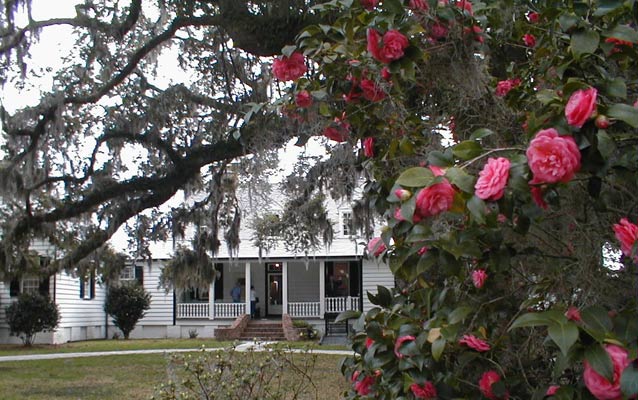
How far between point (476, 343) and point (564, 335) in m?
0.68

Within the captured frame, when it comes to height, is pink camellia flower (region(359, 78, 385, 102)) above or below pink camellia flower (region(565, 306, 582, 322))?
above

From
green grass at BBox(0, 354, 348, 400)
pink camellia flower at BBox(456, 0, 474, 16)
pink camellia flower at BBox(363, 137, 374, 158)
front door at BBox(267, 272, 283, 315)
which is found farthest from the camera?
front door at BBox(267, 272, 283, 315)

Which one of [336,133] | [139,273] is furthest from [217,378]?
[139,273]

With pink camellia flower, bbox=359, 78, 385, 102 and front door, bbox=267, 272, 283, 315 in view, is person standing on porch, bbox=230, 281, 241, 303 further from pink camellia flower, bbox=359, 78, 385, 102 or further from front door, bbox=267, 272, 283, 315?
pink camellia flower, bbox=359, 78, 385, 102

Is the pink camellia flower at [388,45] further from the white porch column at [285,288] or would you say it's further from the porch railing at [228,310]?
the porch railing at [228,310]

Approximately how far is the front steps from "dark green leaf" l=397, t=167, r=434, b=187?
21.3 meters

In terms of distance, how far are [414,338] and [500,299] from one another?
35cm

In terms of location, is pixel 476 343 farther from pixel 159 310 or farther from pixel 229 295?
pixel 229 295

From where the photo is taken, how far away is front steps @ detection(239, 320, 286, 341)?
23.2 meters

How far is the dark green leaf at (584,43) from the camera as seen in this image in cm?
202

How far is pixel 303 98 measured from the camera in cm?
332

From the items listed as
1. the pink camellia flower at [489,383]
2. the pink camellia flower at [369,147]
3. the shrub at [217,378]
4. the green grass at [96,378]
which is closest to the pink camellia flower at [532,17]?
the pink camellia flower at [369,147]

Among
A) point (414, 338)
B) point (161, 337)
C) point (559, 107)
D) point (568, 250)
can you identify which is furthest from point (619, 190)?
point (161, 337)

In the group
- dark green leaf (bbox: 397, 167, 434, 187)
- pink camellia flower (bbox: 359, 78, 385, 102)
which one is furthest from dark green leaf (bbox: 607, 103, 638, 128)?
Answer: pink camellia flower (bbox: 359, 78, 385, 102)
